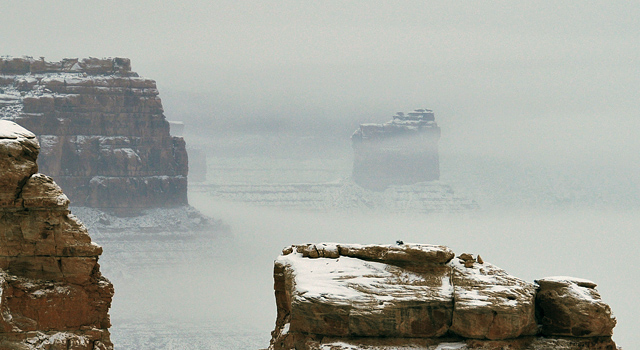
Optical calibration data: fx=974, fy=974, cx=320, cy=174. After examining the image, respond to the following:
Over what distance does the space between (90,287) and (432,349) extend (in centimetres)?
1463

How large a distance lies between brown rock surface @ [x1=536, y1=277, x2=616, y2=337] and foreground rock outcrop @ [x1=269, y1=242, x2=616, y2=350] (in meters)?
0.04

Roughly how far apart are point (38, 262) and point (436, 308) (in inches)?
645

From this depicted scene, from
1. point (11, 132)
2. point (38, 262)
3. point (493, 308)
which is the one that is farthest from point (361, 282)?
point (11, 132)

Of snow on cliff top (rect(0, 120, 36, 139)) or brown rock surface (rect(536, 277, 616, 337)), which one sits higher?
snow on cliff top (rect(0, 120, 36, 139))

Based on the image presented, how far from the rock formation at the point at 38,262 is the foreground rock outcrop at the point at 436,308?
355 inches

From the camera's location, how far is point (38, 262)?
131 ft

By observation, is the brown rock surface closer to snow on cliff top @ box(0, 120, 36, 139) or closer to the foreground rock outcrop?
the foreground rock outcrop

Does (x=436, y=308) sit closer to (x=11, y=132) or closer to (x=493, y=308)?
(x=493, y=308)

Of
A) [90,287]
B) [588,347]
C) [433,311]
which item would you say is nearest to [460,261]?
[433,311]

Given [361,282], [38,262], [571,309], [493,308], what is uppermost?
[361,282]

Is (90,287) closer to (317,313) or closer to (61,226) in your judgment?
(61,226)

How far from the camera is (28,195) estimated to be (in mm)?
39344

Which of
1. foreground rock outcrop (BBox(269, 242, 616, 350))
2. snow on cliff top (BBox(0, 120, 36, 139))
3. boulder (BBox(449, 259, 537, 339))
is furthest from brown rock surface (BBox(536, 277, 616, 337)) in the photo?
snow on cliff top (BBox(0, 120, 36, 139))

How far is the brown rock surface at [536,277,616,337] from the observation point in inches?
1419
